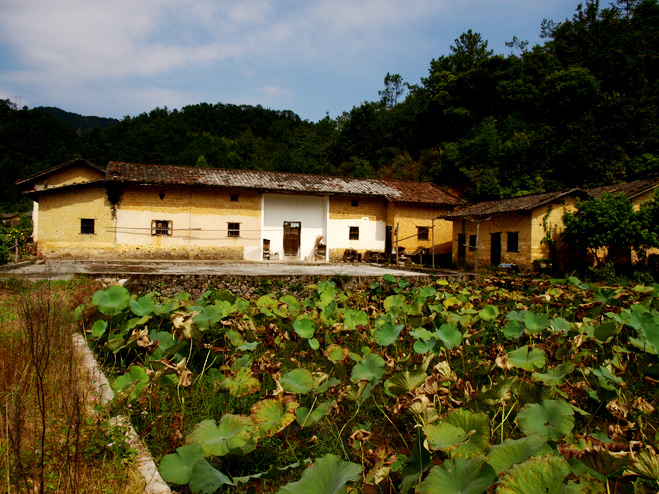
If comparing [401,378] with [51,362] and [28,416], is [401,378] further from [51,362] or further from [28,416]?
[51,362]

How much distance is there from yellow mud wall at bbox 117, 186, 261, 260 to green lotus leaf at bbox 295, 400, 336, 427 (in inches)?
Answer: 665

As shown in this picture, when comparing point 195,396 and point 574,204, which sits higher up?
point 574,204

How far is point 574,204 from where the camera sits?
603 inches

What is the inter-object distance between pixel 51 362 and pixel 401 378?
8.88 ft

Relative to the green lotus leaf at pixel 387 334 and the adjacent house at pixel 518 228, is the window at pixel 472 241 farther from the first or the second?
the green lotus leaf at pixel 387 334

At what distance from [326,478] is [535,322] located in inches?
130

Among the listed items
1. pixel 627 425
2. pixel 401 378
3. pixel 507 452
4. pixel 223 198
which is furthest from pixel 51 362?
pixel 223 198

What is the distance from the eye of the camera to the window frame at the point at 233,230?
19.2 m

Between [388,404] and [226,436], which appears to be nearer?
[226,436]

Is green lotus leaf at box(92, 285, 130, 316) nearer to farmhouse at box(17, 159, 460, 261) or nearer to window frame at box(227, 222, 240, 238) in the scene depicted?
farmhouse at box(17, 159, 460, 261)

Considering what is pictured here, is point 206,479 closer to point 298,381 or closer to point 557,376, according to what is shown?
point 298,381

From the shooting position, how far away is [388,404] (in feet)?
12.2

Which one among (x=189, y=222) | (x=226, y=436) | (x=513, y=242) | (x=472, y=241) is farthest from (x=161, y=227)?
(x=226, y=436)

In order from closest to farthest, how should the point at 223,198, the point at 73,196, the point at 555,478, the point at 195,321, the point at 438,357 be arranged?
the point at 555,478
the point at 195,321
the point at 438,357
the point at 73,196
the point at 223,198
